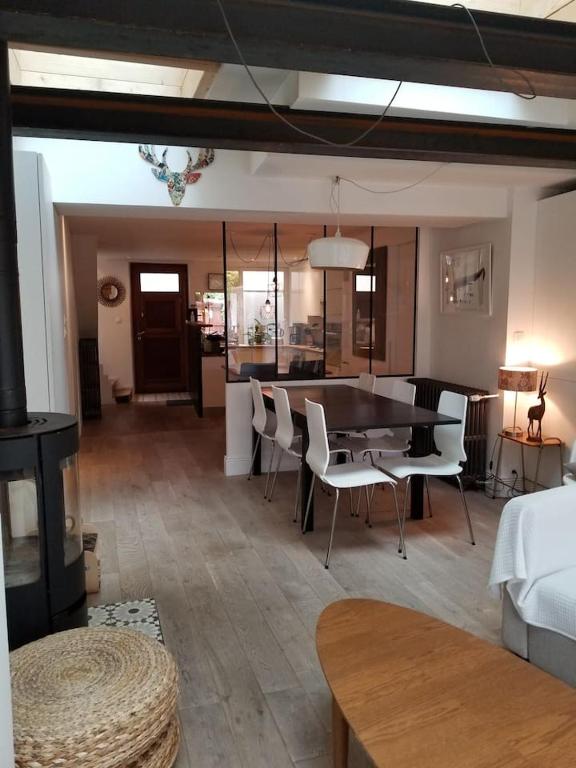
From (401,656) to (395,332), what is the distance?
4.49m

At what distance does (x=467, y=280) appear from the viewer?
17.5 feet

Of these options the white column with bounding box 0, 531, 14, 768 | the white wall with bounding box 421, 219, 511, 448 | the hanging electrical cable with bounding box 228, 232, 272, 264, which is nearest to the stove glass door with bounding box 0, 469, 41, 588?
the white column with bounding box 0, 531, 14, 768

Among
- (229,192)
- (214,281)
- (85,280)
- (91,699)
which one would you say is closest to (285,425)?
(229,192)

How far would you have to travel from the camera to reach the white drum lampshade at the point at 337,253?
12.2ft

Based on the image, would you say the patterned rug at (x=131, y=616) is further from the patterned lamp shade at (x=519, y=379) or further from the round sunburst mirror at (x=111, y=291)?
the round sunburst mirror at (x=111, y=291)

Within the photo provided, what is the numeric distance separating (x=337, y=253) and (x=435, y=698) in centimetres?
267

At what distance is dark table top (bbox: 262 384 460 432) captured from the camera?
376 centimetres

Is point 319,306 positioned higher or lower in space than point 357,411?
higher

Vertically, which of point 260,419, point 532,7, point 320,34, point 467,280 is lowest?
point 260,419

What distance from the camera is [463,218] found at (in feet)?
15.9

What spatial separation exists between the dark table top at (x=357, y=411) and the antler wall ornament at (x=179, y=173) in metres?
1.75

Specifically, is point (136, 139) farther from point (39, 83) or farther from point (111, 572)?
point (111, 572)

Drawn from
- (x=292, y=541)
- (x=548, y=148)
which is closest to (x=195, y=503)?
(x=292, y=541)

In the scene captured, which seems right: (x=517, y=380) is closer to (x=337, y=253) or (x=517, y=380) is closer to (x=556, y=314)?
(x=556, y=314)
